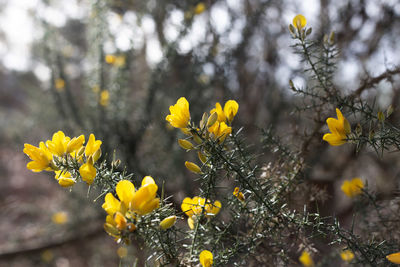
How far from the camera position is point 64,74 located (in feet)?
6.95

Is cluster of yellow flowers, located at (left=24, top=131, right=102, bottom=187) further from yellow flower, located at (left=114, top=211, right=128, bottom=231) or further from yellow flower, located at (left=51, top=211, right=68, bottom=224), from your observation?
yellow flower, located at (left=51, top=211, right=68, bottom=224)

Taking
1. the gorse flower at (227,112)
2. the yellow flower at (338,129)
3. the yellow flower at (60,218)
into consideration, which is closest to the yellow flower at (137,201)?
the gorse flower at (227,112)

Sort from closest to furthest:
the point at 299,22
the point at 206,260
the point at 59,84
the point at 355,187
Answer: the point at 206,260 < the point at 299,22 < the point at 355,187 < the point at 59,84

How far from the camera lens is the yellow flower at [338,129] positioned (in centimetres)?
56

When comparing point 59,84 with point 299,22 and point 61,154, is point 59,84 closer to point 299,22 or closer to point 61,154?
point 61,154

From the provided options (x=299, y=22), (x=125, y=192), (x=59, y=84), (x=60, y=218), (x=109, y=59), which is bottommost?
(x=125, y=192)

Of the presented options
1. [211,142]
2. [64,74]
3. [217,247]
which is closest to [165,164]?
[64,74]

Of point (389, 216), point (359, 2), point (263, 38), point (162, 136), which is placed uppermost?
point (263, 38)

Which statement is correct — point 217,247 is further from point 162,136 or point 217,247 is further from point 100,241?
point 100,241

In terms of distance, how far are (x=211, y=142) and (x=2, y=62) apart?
605cm

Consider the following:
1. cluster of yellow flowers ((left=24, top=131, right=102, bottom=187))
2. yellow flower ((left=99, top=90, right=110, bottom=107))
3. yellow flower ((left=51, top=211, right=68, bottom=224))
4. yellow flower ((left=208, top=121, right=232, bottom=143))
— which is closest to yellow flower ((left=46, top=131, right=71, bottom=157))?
cluster of yellow flowers ((left=24, top=131, right=102, bottom=187))

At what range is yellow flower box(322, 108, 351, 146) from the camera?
56cm

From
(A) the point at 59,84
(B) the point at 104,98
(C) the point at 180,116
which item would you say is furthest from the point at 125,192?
(A) the point at 59,84

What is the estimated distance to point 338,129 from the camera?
0.57 meters
